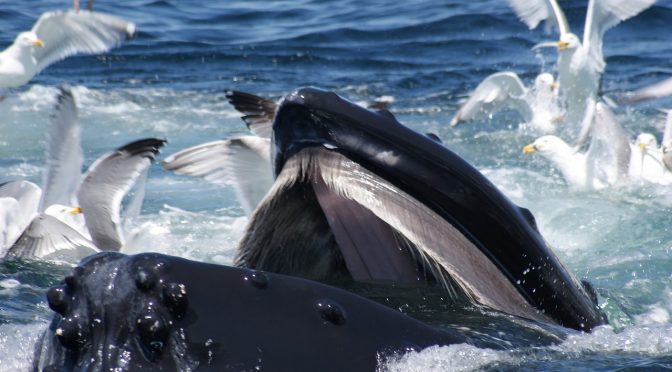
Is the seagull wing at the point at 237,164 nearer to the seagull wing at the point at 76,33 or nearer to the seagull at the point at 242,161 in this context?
the seagull at the point at 242,161

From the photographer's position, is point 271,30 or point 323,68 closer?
point 323,68

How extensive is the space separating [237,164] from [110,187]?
1229mm

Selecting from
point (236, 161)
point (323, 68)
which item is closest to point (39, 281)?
point (236, 161)

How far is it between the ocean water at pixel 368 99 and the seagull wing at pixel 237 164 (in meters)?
0.25

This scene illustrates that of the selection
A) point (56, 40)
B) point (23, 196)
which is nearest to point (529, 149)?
point (23, 196)

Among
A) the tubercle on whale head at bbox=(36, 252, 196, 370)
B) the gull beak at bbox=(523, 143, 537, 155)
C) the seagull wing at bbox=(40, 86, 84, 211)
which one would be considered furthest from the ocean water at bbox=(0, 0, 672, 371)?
the seagull wing at bbox=(40, 86, 84, 211)

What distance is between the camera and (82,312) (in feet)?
7.52

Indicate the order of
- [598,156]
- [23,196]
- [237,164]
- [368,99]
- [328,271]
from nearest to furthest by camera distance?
[328,271], [23,196], [237,164], [598,156], [368,99]

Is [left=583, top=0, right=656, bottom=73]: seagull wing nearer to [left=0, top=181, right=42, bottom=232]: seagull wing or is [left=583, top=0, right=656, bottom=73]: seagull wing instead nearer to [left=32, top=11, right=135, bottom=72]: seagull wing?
[left=32, top=11, right=135, bottom=72]: seagull wing

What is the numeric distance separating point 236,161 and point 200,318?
22.3ft

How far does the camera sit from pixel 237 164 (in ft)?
29.8

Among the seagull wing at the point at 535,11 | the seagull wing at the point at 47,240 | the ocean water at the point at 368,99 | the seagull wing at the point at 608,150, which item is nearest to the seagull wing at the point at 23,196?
the seagull wing at the point at 47,240

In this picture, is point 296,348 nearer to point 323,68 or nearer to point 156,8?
point 323,68

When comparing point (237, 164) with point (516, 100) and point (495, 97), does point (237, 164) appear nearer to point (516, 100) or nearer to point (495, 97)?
point (495, 97)
